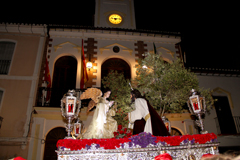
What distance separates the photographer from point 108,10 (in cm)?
1548

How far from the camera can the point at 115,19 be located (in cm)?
1516

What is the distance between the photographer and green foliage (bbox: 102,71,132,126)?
31.9 ft

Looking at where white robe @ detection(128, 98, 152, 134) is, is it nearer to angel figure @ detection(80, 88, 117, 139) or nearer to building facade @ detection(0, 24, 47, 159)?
angel figure @ detection(80, 88, 117, 139)

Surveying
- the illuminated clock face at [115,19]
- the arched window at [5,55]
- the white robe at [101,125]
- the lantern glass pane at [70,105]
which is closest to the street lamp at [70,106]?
the lantern glass pane at [70,105]

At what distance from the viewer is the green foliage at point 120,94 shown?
974 cm

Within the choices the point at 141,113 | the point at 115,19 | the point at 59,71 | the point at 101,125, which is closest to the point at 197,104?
the point at 141,113

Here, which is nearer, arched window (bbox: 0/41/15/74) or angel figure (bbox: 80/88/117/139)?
angel figure (bbox: 80/88/117/139)

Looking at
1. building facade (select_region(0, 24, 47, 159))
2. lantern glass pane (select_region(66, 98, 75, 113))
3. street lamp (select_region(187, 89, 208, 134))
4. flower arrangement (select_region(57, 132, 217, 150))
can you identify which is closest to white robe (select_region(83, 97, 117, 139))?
lantern glass pane (select_region(66, 98, 75, 113))

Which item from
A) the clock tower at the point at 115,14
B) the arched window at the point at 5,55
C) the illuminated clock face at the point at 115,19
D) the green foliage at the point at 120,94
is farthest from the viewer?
the illuminated clock face at the point at 115,19

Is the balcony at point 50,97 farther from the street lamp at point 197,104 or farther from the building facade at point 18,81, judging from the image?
the street lamp at point 197,104

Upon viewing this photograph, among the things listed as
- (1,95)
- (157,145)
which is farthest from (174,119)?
(1,95)

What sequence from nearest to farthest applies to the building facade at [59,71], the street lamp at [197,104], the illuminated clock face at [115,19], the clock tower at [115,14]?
1. the street lamp at [197,104]
2. the building facade at [59,71]
3. the clock tower at [115,14]
4. the illuminated clock face at [115,19]

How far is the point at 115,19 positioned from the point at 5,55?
8.49 metres

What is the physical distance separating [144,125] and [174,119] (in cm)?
699
